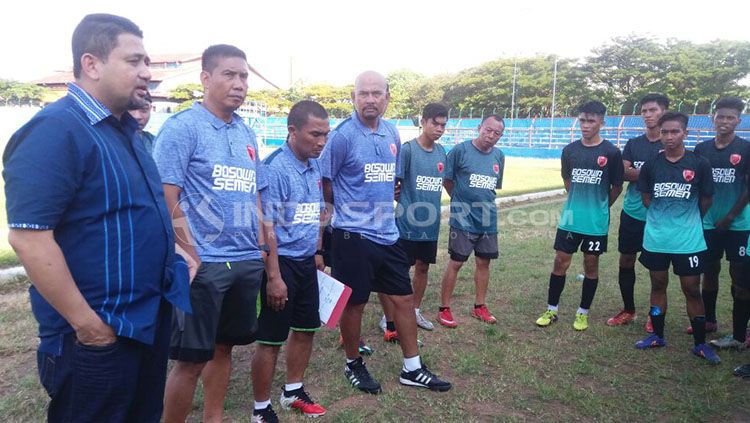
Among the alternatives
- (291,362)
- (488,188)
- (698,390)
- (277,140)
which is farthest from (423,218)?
(277,140)

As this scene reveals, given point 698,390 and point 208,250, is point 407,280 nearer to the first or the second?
point 208,250

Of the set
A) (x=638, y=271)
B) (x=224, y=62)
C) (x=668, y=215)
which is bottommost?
(x=638, y=271)

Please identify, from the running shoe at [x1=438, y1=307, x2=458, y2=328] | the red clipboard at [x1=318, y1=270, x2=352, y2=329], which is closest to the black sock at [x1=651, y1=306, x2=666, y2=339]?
the running shoe at [x1=438, y1=307, x2=458, y2=328]

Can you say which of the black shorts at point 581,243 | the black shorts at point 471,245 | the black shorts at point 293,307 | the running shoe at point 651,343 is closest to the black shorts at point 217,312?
the black shorts at point 293,307

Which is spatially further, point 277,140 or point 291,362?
point 277,140

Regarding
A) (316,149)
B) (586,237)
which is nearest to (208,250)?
(316,149)

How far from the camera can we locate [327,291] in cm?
363

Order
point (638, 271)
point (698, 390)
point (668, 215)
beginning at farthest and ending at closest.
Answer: point (638, 271) → point (668, 215) → point (698, 390)

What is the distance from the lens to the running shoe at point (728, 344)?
4746mm

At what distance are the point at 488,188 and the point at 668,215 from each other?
1689 millimetres

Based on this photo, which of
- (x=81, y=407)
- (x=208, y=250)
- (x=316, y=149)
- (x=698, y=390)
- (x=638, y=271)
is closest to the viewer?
(x=81, y=407)

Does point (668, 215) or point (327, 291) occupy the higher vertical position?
point (668, 215)

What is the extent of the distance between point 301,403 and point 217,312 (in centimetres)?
112

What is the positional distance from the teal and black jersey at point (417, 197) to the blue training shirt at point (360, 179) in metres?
1.07
